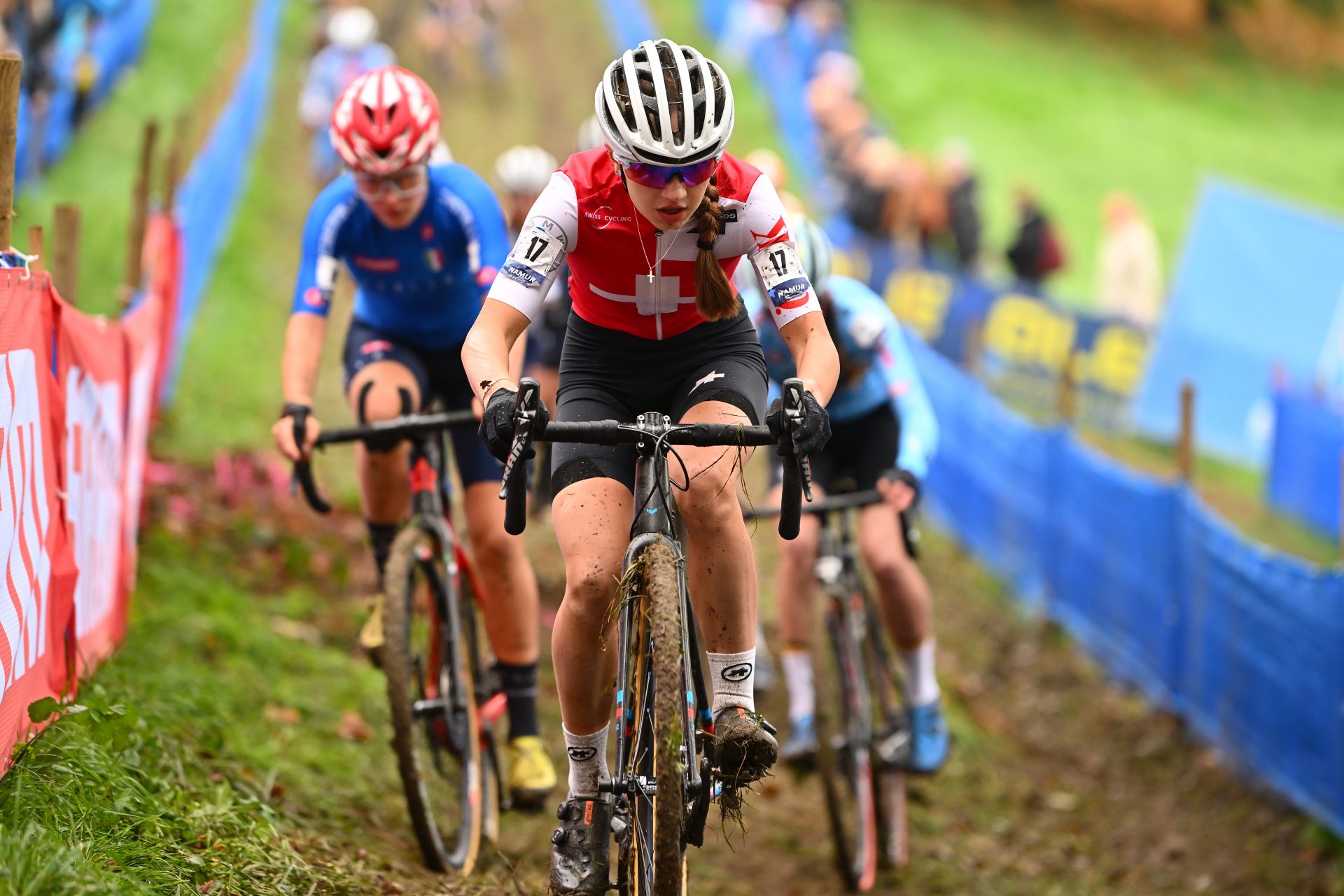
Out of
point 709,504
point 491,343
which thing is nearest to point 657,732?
point 709,504

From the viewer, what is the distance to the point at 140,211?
790cm

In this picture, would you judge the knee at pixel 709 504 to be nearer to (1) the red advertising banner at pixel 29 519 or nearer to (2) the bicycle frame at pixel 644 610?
(2) the bicycle frame at pixel 644 610

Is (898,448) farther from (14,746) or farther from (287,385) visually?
(14,746)

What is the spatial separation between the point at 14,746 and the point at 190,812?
56 cm

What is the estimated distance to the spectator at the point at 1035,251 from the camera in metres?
16.3

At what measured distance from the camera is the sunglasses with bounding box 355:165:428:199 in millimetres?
5473

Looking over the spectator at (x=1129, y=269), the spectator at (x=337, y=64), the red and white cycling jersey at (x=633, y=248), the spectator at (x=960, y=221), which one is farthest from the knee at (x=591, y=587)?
the spectator at (x=337, y=64)

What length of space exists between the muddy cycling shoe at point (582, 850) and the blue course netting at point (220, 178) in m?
8.23

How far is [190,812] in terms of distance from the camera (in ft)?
14.5

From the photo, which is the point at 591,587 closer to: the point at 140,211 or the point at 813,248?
the point at 813,248

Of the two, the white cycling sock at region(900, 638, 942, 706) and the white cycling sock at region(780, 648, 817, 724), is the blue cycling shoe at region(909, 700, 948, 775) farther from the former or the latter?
the white cycling sock at region(780, 648, 817, 724)

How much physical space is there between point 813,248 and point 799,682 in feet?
6.73

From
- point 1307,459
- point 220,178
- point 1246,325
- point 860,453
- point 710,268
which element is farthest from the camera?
point 220,178

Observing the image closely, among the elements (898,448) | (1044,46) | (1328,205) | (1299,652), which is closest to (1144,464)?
(1299,652)
